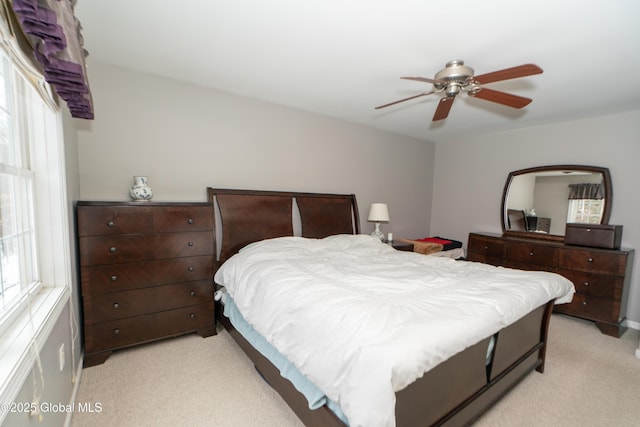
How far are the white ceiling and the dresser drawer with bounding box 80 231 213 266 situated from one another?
1488mm

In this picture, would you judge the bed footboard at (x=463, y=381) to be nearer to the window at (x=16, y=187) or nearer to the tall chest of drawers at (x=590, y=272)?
the window at (x=16, y=187)

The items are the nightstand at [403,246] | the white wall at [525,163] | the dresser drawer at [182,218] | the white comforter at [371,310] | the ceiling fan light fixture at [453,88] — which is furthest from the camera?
the nightstand at [403,246]

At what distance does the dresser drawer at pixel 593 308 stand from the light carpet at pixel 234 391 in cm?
46

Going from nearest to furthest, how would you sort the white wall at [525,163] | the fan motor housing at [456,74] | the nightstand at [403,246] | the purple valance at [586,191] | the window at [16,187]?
the window at [16,187] < the fan motor housing at [456,74] < the white wall at [525,163] < the purple valance at [586,191] < the nightstand at [403,246]

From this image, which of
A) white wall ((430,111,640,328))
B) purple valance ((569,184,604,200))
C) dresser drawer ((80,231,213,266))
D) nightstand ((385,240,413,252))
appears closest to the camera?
dresser drawer ((80,231,213,266))

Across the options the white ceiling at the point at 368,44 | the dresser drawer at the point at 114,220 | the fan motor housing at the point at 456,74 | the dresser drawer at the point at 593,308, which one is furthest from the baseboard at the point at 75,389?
the dresser drawer at the point at 593,308

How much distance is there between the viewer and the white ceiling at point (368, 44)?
1.64 meters

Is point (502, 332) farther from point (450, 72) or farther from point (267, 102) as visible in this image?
point (267, 102)

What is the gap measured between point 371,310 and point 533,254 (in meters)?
3.28

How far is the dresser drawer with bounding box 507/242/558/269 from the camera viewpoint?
3363 millimetres

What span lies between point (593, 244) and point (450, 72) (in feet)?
9.45

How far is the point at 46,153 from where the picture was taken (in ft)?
5.26

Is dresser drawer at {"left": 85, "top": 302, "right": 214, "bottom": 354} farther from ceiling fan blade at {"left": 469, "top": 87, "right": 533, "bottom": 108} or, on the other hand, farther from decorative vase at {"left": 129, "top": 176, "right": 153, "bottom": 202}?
ceiling fan blade at {"left": 469, "top": 87, "right": 533, "bottom": 108}

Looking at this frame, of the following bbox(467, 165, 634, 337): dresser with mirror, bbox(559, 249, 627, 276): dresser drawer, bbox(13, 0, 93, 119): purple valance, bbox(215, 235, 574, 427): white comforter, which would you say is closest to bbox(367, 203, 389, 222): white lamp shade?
bbox(215, 235, 574, 427): white comforter
